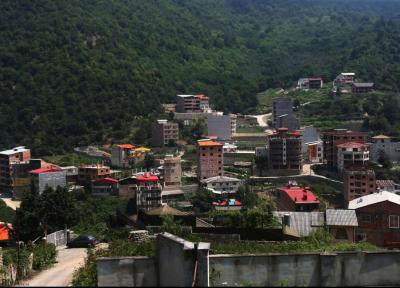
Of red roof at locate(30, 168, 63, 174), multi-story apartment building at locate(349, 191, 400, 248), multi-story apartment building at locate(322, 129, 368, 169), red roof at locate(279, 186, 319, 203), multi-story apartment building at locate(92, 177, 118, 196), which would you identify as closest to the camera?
multi-story apartment building at locate(349, 191, 400, 248)

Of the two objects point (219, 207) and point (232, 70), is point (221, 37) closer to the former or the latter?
point (232, 70)

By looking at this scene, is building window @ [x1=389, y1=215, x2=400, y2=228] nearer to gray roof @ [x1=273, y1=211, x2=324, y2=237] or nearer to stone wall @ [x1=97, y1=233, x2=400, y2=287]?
gray roof @ [x1=273, y1=211, x2=324, y2=237]

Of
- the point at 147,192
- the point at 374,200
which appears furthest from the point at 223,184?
the point at 374,200

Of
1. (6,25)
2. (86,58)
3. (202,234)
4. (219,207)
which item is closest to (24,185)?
(219,207)

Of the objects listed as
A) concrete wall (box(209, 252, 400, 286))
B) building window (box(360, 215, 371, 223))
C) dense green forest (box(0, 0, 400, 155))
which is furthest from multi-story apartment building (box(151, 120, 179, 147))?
concrete wall (box(209, 252, 400, 286))

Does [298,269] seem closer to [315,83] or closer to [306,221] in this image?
[306,221]

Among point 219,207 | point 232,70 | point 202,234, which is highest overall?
point 232,70
